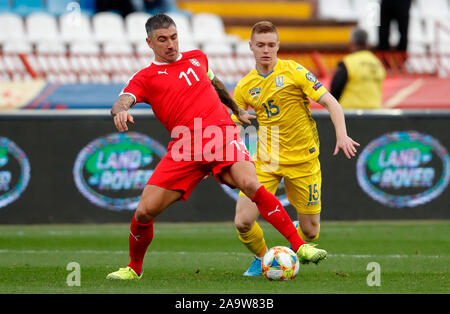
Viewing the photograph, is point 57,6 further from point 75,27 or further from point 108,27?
point 108,27

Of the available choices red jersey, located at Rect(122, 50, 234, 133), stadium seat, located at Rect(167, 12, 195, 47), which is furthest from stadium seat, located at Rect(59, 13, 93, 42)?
red jersey, located at Rect(122, 50, 234, 133)

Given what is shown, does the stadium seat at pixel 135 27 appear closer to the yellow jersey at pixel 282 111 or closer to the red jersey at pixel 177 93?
the yellow jersey at pixel 282 111

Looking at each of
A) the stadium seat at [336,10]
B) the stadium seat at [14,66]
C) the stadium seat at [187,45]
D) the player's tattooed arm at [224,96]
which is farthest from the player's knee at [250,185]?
the stadium seat at [336,10]

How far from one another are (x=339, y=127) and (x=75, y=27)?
1162 centimetres

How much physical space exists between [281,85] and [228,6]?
14139mm

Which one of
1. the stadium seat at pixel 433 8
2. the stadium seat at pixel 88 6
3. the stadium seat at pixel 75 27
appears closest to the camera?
the stadium seat at pixel 75 27

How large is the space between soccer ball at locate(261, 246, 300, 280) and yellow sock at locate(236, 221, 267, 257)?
0.60 m

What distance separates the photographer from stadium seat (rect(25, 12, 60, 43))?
57.7ft

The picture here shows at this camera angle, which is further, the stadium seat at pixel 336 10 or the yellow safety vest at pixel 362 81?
the stadium seat at pixel 336 10

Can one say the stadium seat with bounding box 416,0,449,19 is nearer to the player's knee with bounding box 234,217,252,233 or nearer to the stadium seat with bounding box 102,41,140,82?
the stadium seat with bounding box 102,41,140,82

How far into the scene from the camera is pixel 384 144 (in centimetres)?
1288

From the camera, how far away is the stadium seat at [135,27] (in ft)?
59.6

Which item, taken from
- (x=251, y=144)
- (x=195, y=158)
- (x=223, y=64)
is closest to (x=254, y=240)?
(x=195, y=158)

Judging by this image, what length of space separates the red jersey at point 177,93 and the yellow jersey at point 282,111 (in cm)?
68
